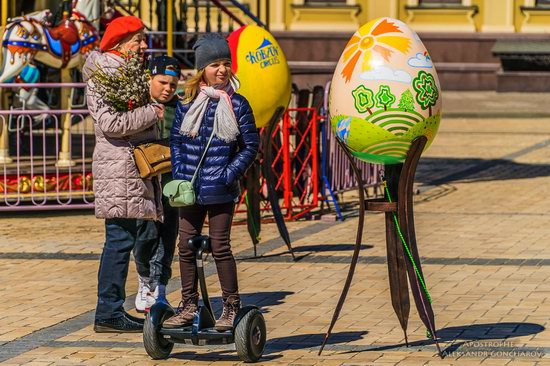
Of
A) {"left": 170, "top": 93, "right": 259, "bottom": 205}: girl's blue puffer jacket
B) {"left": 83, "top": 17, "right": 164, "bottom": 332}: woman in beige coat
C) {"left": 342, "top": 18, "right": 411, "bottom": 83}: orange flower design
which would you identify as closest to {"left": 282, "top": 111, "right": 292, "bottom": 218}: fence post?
{"left": 83, "top": 17, "right": 164, "bottom": 332}: woman in beige coat

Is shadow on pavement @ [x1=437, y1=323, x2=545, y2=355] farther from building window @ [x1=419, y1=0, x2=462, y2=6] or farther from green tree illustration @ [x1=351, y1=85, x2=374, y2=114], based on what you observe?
building window @ [x1=419, y1=0, x2=462, y2=6]

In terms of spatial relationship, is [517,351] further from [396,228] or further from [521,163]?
[521,163]

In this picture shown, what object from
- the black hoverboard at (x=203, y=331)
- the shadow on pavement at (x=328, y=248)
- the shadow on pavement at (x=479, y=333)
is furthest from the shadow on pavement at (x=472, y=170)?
the black hoverboard at (x=203, y=331)

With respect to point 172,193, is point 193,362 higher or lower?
lower

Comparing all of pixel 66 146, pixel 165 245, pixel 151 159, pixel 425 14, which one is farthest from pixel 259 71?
pixel 425 14

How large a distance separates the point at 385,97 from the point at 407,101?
0.12 metres

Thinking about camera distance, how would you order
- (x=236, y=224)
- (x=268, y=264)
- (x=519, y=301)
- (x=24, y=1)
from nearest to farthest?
(x=519, y=301) → (x=268, y=264) → (x=236, y=224) → (x=24, y=1)

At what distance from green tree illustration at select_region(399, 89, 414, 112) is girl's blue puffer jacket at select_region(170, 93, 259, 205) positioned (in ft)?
2.73

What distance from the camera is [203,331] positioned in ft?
25.8

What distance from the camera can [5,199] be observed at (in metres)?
14.3

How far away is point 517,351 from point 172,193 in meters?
2.08

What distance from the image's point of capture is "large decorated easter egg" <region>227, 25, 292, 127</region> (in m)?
11.7

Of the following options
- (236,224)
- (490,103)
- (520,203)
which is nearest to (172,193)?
(236,224)

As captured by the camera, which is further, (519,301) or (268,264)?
(268,264)
